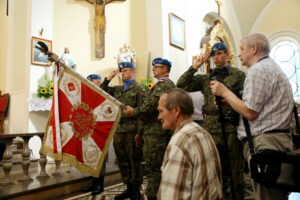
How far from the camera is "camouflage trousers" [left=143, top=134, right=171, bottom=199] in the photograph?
3.06 m

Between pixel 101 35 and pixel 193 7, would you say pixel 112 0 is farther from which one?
pixel 193 7

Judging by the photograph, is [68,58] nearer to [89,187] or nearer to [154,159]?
[89,187]

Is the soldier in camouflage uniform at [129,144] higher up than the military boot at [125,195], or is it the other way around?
the soldier in camouflage uniform at [129,144]

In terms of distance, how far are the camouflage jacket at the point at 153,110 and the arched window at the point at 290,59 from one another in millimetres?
10351

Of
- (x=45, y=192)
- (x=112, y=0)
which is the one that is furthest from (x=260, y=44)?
(x=112, y=0)

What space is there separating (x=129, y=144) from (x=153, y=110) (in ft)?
2.28

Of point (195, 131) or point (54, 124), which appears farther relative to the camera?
point (54, 124)

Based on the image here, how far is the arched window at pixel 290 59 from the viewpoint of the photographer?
39.5 feet

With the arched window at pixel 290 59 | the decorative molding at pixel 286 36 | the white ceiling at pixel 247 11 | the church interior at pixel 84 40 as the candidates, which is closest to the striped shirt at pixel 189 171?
the church interior at pixel 84 40

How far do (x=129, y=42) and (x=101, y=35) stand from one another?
0.76m

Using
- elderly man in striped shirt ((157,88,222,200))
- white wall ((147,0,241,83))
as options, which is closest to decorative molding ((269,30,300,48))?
white wall ((147,0,241,83))

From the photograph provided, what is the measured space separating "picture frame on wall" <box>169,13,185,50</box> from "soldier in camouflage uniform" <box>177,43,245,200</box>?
3.77 m

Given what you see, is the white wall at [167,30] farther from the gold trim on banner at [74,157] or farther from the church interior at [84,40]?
the gold trim on banner at [74,157]

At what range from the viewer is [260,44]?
1973mm
